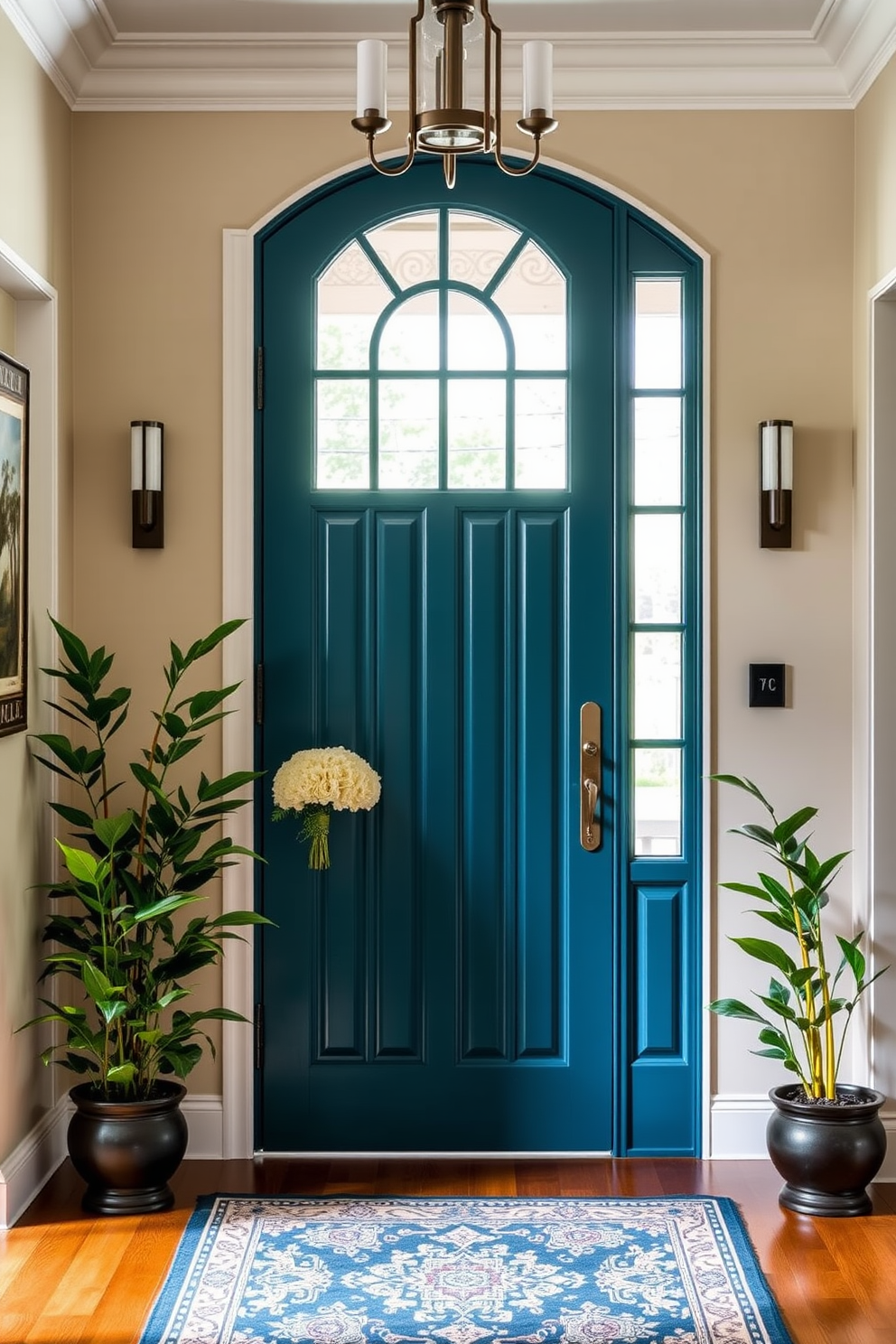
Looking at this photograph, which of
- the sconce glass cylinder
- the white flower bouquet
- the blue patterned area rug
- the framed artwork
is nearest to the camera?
the sconce glass cylinder

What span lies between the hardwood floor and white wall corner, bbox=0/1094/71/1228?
33mm

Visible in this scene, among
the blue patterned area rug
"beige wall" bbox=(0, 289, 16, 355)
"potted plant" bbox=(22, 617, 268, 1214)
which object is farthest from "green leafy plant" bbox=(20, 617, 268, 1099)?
"beige wall" bbox=(0, 289, 16, 355)

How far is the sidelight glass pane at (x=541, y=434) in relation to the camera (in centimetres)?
350

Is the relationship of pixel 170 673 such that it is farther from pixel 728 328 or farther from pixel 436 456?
pixel 728 328

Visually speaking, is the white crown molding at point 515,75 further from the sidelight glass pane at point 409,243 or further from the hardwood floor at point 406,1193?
the hardwood floor at point 406,1193

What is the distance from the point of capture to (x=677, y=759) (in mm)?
3510

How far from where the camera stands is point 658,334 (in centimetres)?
350

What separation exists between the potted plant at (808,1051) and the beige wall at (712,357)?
0.74ft

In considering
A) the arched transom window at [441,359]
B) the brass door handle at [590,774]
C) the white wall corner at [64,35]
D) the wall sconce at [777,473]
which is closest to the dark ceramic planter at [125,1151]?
the brass door handle at [590,774]

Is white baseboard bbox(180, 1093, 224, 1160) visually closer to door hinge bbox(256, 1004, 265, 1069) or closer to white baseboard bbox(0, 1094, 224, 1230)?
white baseboard bbox(0, 1094, 224, 1230)

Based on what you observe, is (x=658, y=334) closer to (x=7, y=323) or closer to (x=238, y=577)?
(x=238, y=577)

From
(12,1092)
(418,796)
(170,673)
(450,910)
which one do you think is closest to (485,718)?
(418,796)

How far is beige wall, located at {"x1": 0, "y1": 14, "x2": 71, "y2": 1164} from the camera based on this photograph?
119 inches

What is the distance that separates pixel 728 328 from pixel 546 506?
67 centimetres
